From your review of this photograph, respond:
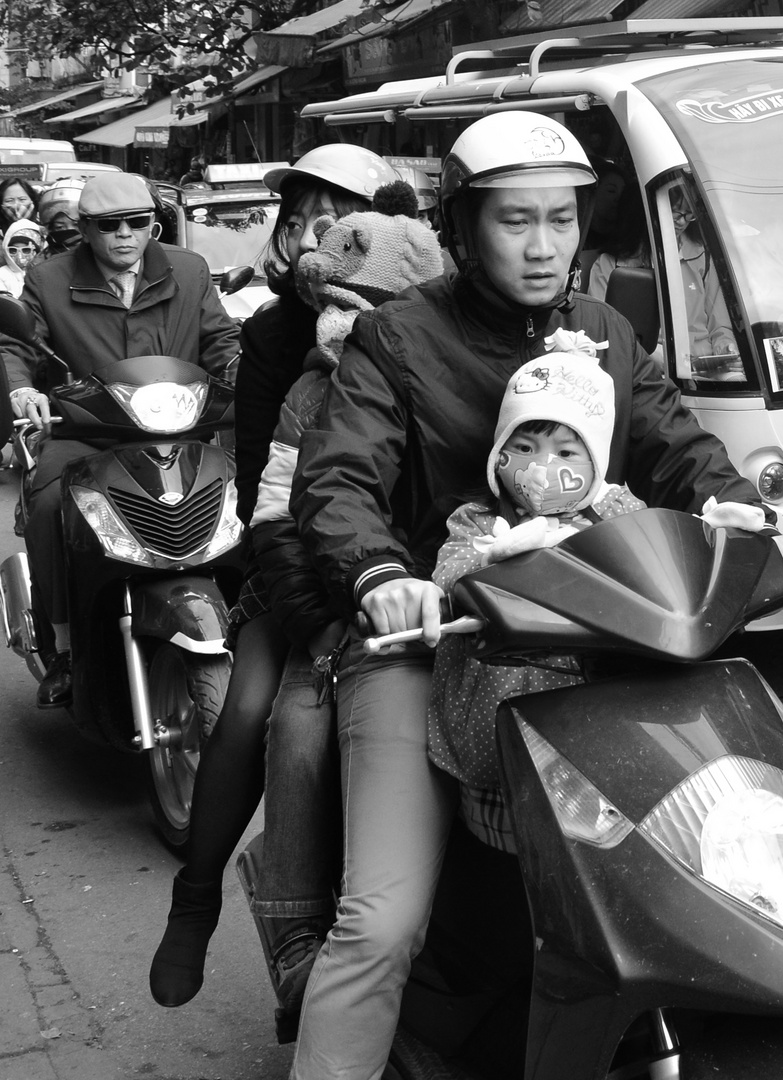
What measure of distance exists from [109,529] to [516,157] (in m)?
2.32

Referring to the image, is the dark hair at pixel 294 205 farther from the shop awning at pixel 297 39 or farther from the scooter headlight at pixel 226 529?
the shop awning at pixel 297 39

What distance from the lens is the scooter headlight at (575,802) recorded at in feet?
5.97

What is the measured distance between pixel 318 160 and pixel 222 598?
154 centimetres

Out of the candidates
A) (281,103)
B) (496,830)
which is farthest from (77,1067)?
(281,103)

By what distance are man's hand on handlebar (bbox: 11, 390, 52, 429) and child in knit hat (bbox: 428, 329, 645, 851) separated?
2.61 m

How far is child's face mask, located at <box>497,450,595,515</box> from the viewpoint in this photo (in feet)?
7.25

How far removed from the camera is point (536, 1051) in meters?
1.88

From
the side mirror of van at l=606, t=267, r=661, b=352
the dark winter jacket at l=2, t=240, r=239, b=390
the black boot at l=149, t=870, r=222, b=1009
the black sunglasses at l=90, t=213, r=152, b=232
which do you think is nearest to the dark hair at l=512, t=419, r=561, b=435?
the black boot at l=149, t=870, r=222, b=1009

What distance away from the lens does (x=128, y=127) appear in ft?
100

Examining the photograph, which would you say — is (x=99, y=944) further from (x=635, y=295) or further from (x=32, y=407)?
(x=635, y=295)

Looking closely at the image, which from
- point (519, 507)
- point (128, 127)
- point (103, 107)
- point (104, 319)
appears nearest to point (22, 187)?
point (104, 319)

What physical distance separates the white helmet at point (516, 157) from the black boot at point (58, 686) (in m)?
2.70

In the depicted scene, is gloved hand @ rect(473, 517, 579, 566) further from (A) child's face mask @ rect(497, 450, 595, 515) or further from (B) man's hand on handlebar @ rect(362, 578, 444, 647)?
(A) child's face mask @ rect(497, 450, 595, 515)

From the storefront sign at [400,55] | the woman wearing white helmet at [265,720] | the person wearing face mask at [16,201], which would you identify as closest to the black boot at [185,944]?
the woman wearing white helmet at [265,720]
